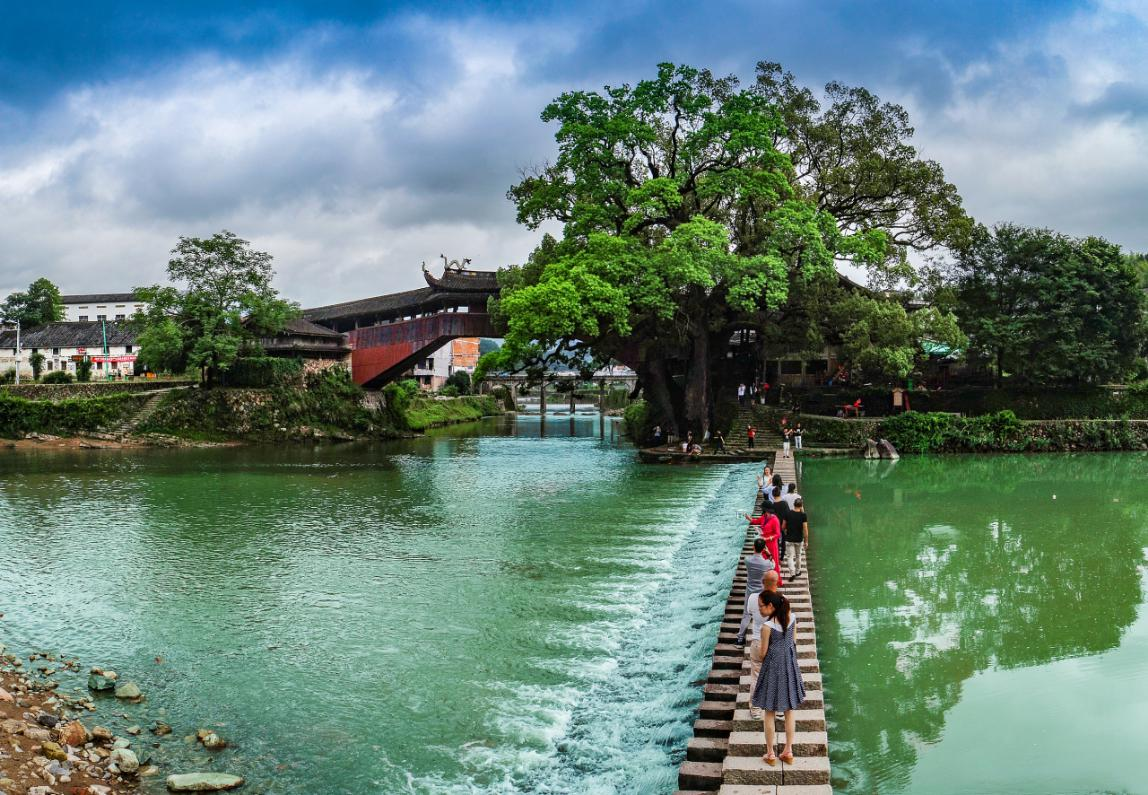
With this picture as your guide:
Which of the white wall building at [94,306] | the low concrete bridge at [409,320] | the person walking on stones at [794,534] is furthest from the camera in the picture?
the white wall building at [94,306]

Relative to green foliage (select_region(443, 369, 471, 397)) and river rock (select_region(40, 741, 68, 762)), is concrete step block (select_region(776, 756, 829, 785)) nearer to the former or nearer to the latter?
river rock (select_region(40, 741, 68, 762))

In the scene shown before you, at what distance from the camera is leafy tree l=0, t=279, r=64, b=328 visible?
7156cm

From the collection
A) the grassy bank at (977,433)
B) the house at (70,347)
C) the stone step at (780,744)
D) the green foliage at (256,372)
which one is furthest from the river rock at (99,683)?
the house at (70,347)

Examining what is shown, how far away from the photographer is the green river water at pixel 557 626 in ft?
23.8

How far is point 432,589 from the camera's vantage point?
495 inches

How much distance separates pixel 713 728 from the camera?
6828 millimetres

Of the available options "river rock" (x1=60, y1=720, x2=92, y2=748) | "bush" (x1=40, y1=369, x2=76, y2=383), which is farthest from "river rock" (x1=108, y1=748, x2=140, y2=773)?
"bush" (x1=40, y1=369, x2=76, y2=383)

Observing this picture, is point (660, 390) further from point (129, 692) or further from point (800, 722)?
point (800, 722)

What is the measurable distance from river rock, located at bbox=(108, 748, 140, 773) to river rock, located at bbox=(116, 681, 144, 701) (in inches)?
59.8

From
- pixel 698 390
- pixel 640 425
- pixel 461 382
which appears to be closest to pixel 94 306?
pixel 461 382

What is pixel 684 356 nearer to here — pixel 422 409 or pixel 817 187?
pixel 817 187

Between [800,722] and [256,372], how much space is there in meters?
41.0

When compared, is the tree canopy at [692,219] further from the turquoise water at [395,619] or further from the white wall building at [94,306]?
the white wall building at [94,306]

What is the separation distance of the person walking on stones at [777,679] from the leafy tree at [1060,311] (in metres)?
30.2
